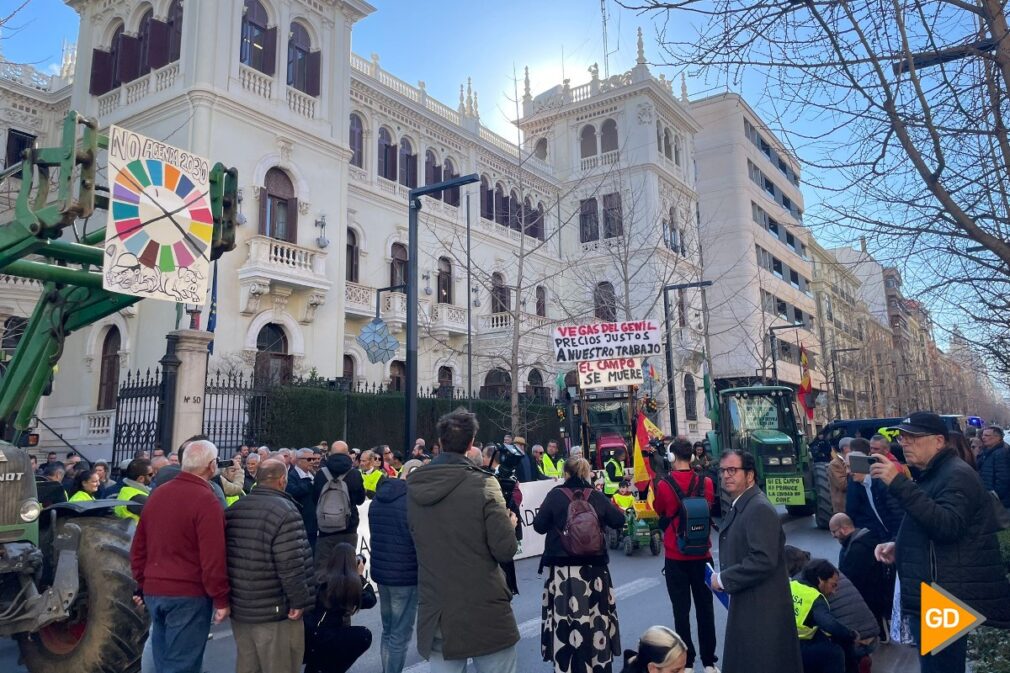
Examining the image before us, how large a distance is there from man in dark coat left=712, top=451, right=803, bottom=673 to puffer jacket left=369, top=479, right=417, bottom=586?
2.38m

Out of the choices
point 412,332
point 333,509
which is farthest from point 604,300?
point 333,509

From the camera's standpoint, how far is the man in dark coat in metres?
3.87

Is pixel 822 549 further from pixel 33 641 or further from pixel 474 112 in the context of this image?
pixel 474 112

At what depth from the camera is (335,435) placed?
19.1 meters

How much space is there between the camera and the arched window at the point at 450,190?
30.6m

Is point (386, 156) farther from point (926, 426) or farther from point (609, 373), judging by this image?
point (926, 426)

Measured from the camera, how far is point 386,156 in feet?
91.2

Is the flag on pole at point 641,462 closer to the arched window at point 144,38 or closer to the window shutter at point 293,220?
the window shutter at point 293,220

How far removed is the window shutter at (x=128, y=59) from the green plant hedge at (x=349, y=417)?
11946 mm

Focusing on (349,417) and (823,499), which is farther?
(349,417)

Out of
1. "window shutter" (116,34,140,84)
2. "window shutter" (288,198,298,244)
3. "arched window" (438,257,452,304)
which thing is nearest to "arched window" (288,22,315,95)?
"window shutter" (288,198,298,244)

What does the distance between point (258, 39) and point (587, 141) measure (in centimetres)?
2016

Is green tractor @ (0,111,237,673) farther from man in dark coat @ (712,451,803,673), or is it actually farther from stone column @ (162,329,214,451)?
stone column @ (162,329,214,451)

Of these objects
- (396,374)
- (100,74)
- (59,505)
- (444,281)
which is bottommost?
(59,505)
